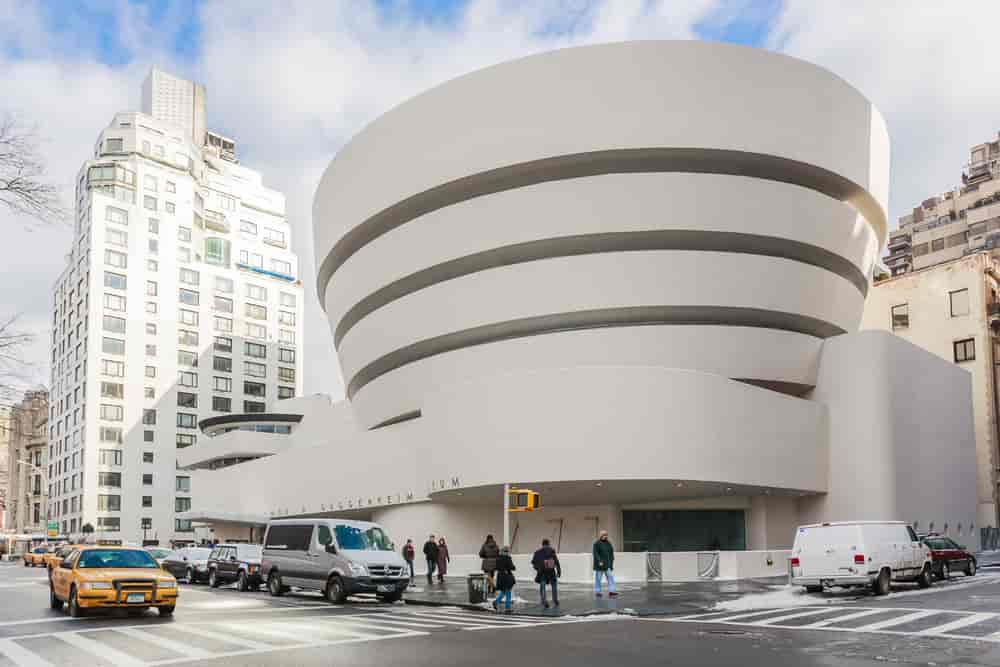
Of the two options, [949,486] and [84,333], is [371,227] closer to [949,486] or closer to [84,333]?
[949,486]

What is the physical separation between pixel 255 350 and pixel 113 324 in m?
17.6

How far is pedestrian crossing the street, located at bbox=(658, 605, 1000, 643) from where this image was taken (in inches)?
661

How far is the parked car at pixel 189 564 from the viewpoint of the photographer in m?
36.3

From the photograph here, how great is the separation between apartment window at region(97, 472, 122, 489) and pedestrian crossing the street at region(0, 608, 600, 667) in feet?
270

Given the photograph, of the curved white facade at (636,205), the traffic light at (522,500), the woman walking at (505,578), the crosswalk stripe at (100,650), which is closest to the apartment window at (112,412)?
the curved white facade at (636,205)

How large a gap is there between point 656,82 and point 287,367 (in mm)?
81111

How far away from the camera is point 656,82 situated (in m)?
41.6

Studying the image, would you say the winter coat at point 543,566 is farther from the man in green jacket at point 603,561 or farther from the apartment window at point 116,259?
the apartment window at point 116,259

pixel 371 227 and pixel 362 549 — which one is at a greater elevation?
pixel 371 227

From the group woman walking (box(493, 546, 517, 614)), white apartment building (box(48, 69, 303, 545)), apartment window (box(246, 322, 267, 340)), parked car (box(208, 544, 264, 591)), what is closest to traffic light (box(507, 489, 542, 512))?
woman walking (box(493, 546, 517, 614))

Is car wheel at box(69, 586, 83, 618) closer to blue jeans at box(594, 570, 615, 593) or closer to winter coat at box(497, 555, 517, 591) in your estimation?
winter coat at box(497, 555, 517, 591)

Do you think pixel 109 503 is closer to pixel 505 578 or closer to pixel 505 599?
pixel 505 599

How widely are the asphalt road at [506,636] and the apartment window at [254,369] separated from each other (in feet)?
291

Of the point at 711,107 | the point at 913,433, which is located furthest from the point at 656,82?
the point at 913,433
